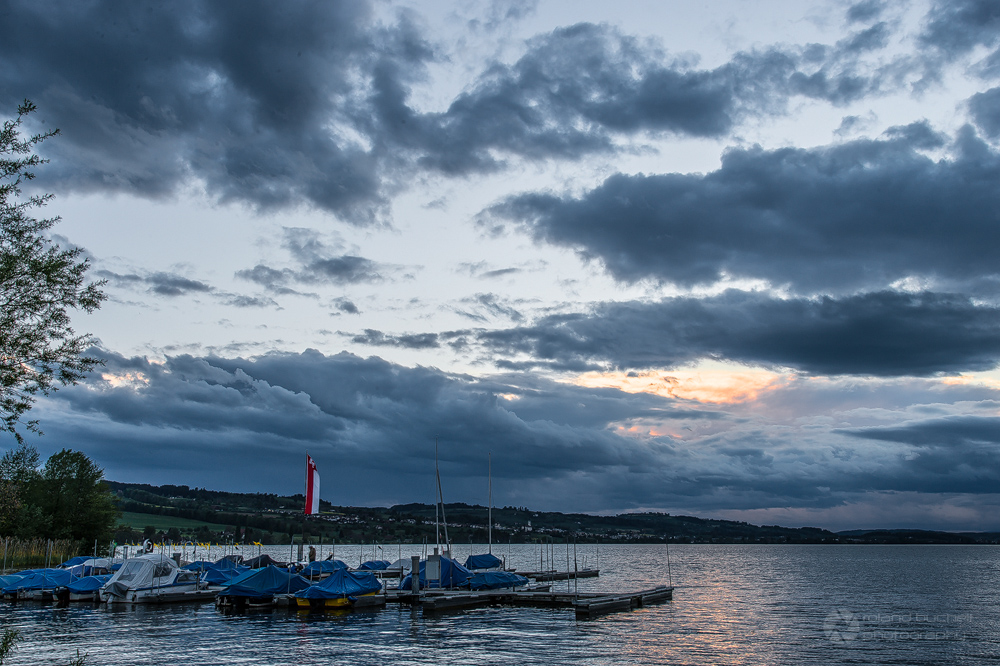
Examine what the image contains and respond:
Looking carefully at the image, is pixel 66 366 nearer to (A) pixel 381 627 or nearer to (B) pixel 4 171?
(B) pixel 4 171

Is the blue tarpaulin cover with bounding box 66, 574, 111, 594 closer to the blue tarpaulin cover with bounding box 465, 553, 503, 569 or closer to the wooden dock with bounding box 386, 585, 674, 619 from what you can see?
the wooden dock with bounding box 386, 585, 674, 619

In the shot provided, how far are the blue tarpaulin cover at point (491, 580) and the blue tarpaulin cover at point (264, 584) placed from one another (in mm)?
16566

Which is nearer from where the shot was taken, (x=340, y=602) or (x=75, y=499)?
(x=340, y=602)

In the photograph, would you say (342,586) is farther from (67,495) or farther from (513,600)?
(67,495)

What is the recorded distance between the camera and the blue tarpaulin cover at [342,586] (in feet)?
203

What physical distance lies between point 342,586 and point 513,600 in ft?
53.5

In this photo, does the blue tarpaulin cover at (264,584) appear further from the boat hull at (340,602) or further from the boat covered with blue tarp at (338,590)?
the boat hull at (340,602)

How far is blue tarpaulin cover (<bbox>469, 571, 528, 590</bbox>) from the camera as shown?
7377cm

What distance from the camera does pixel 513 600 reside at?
2758 inches

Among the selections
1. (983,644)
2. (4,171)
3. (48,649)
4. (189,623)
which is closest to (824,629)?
(983,644)

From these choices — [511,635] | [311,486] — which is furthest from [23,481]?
[511,635]

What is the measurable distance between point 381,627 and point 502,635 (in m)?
9.56

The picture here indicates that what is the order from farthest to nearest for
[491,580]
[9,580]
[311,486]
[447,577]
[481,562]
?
[481,562]
[491,580]
[447,577]
[9,580]
[311,486]

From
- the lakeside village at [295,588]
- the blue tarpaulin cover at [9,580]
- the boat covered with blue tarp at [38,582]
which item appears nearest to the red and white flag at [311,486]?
the lakeside village at [295,588]
